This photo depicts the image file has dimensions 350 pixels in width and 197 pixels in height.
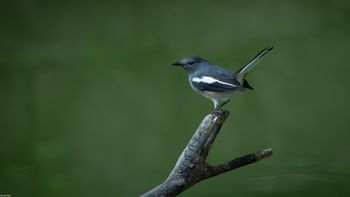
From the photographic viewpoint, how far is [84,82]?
15.5 ft

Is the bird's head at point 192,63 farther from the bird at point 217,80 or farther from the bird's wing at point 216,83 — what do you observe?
the bird's wing at point 216,83

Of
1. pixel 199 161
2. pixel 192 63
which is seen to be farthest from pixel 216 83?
pixel 199 161

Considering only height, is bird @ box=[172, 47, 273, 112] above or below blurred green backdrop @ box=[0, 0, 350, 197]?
below

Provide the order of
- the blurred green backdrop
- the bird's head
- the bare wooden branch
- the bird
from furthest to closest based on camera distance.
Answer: the blurred green backdrop, the bird's head, the bird, the bare wooden branch

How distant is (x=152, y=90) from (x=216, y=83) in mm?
1716

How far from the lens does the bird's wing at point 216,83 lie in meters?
2.93

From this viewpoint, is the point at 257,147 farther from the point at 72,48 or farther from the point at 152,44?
the point at 72,48

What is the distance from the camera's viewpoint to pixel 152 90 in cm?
465

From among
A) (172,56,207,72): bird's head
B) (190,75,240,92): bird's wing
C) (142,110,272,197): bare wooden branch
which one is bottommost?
(142,110,272,197): bare wooden branch

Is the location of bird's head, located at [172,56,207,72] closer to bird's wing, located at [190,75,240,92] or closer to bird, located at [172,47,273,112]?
bird, located at [172,47,273,112]

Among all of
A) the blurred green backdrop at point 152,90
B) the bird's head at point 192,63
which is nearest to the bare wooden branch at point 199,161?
the bird's head at point 192,63

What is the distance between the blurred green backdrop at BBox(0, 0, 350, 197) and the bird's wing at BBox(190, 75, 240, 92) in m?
1.19

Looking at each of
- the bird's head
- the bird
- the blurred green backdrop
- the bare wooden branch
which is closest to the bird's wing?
the bird

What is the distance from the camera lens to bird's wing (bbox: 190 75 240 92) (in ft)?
9.62
